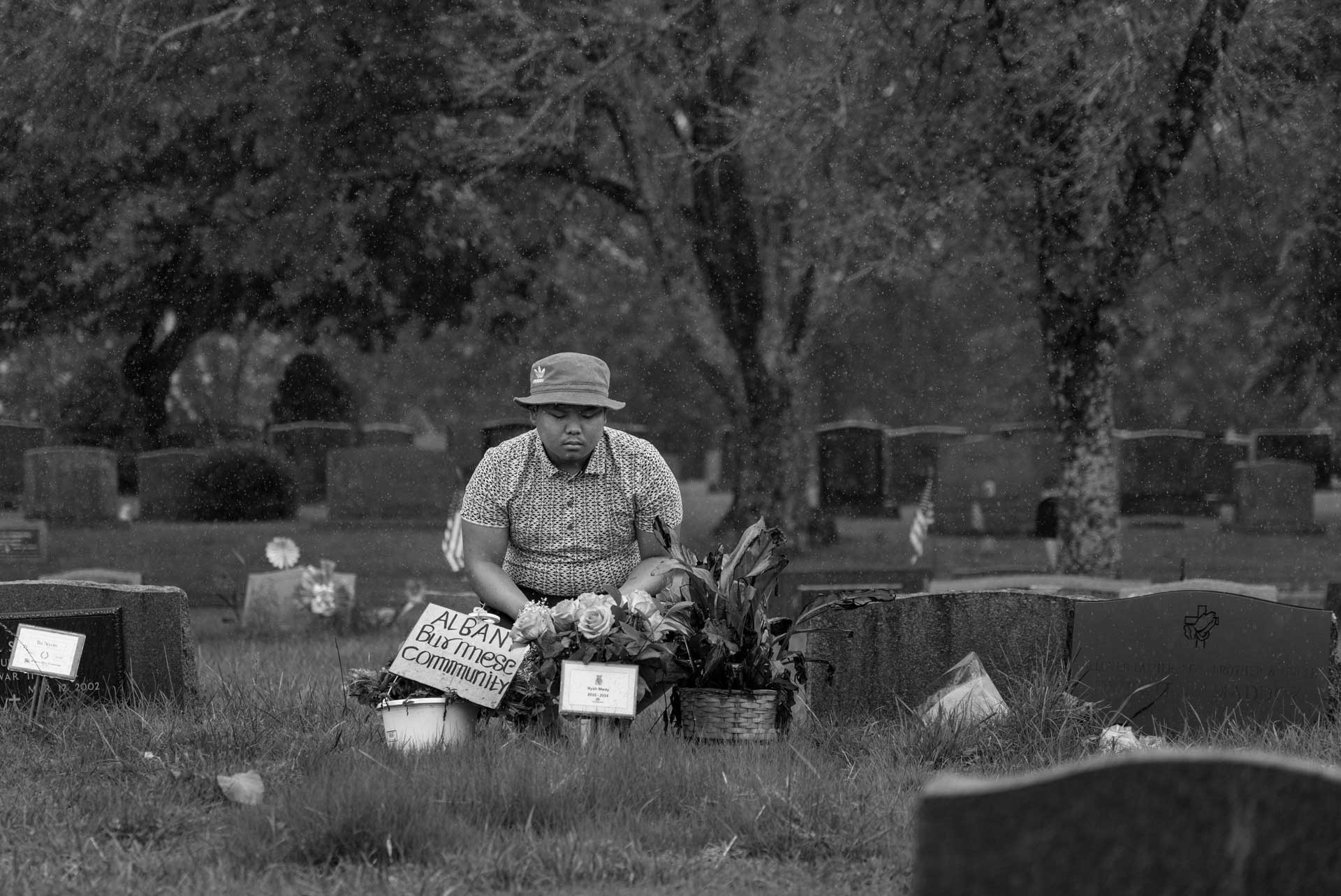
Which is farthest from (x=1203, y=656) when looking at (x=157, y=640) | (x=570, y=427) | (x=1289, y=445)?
(x=1289, y=445)

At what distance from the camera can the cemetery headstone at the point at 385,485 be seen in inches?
798

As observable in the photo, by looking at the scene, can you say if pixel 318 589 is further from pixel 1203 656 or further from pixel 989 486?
pixel 989 486

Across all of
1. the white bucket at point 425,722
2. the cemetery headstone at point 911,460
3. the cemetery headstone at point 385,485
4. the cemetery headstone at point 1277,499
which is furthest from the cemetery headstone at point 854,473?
the white bucket at point 425,722

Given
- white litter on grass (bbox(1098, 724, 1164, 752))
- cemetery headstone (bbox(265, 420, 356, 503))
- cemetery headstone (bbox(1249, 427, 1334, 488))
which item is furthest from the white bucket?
cemetery headstone (bbox(1249, 427, 1334, 488))

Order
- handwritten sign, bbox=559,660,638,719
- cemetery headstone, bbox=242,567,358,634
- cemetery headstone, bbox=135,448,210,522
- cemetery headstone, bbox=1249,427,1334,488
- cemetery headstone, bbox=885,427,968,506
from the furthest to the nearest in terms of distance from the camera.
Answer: cemetery headstone, bbox=885,427,968,506 < cemetery headstone, bbox=1249,427,1334,488 < cemetery headstone, bbox=135,448,210,522 < cemetery headstone, bbox=242,567,358,634 < handwritten sign, bbox=559,660,638,719

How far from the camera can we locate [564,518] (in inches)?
238

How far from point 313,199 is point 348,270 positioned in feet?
4.49

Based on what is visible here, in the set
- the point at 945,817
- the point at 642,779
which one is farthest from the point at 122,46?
the point at 945,817

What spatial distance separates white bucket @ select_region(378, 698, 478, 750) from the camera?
5434 mm

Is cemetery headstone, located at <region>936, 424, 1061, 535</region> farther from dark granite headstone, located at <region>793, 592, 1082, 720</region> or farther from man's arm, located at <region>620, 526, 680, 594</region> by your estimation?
man's arm, located at <region>620, 526, 680, 594</region>

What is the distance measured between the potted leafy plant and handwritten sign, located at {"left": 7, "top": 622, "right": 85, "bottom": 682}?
2458mm

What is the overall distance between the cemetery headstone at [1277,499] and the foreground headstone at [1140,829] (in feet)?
66.7

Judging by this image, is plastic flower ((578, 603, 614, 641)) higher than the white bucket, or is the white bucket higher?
plastic flower ((578, 603, 614, 641))

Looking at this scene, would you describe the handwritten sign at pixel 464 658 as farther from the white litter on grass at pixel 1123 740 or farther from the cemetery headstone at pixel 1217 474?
the cemetery headstone at pixel 1217 474
